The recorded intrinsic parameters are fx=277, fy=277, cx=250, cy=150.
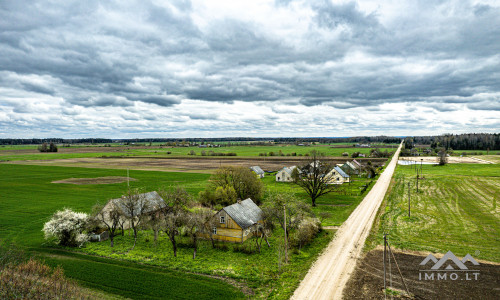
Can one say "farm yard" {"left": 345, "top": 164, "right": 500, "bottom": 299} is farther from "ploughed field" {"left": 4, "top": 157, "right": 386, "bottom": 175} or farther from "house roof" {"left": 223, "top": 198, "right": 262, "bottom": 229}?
"ploughed field" {"left": 4, "top": 157, "right": 386, "bottom": 175}

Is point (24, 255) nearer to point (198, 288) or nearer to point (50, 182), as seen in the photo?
point (198, 288)

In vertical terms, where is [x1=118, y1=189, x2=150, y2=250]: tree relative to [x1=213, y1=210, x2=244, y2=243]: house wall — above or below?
above

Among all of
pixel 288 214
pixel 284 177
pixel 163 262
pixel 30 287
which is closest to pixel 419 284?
pixel 288 214

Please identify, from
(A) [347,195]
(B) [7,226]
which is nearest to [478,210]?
(A) [347,195]

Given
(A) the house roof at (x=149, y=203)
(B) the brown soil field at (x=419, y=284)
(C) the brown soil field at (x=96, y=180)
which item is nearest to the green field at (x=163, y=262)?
(A) the house roof at (x=149, y=203)

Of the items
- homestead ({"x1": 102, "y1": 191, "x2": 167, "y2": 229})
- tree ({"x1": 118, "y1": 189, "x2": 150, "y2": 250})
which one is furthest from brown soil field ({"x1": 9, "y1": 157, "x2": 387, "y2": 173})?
tree ({"x1": 118, "y1": 189, "x2": 150, "y2": 250})

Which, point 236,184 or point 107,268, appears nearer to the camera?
point 107,268
